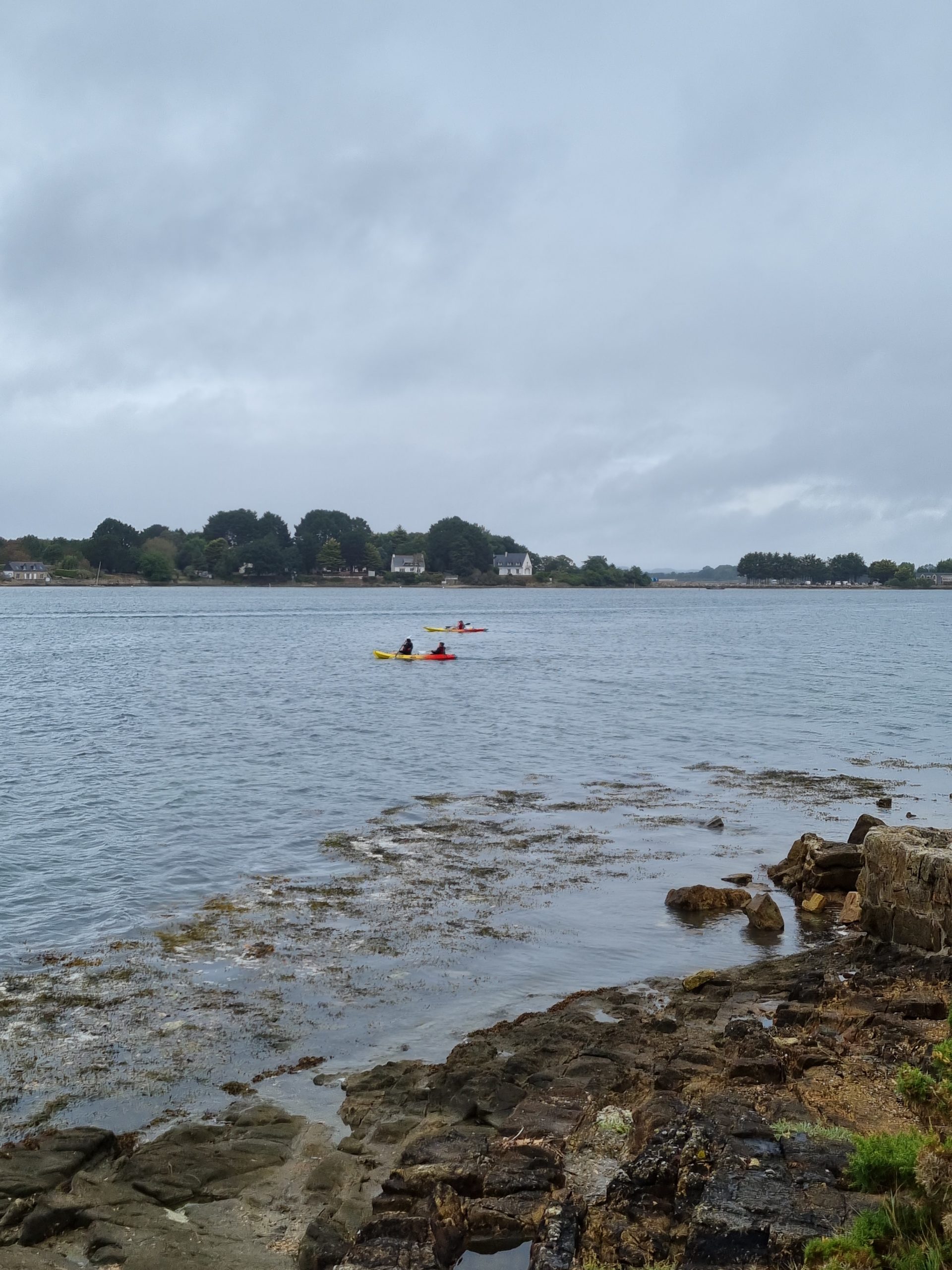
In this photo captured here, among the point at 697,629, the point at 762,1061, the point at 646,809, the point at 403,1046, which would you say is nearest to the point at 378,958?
the point at 403,1046

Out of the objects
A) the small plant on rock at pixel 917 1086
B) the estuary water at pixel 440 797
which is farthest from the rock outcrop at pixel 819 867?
the small plant on rock at pixel 917 1086

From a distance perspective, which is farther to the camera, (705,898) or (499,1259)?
(705,898)

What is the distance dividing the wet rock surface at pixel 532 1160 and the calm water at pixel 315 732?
648 centimetres

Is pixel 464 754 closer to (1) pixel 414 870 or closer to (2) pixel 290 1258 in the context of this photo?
(1) pixel 414 870

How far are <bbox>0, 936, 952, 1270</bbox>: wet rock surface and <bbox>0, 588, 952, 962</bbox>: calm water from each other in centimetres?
648

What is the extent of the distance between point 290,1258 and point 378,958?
636cm

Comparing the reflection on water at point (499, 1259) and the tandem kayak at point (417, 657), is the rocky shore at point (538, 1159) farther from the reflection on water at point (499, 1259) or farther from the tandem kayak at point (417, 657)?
the tandem kayak at point (417, 657)

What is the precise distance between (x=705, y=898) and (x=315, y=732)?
2053cm

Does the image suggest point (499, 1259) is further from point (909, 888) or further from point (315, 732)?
point (315, 732)

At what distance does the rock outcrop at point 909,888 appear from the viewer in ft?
42.7

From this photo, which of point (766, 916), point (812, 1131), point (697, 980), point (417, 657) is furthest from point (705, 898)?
point (417, 657)

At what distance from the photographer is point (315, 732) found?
34.6 m

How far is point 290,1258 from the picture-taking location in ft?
24.4

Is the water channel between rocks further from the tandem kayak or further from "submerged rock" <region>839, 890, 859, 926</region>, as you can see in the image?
the tandem kayak
